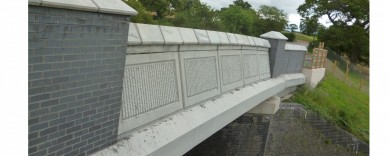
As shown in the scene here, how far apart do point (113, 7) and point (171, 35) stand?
1.66 metres

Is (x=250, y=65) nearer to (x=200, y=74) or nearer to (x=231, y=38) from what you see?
(x=231, y=38)

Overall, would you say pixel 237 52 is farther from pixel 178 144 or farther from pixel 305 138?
pixel 305 138

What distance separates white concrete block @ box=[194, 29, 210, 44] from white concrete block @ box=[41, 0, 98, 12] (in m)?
2.79

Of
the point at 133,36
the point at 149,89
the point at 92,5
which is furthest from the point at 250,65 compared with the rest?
the point at 92,5

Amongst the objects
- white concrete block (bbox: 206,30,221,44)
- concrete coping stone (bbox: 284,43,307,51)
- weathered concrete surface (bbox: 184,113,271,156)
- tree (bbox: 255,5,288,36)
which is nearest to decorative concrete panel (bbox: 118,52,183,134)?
white concrete block (bbox: 206,30,221,44)

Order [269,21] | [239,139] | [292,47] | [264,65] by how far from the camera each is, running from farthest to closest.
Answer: [269,21] < [292,47] < [264,65] < [239,139]

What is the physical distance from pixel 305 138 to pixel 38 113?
1056cm

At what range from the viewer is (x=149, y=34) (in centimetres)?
445

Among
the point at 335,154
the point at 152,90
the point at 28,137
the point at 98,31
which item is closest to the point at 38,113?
the point at 28,137

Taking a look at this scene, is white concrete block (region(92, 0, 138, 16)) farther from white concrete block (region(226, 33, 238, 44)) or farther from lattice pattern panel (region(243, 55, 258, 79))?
lattice pattern panel (region(243, 55, 258, 79))

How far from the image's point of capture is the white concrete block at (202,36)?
5.88 meters

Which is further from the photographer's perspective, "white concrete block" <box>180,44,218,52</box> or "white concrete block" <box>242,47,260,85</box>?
"white concrete block" <box>242,47,260,85</box>

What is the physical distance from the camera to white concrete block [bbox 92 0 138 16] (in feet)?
10.7

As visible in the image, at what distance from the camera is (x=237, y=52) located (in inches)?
316
